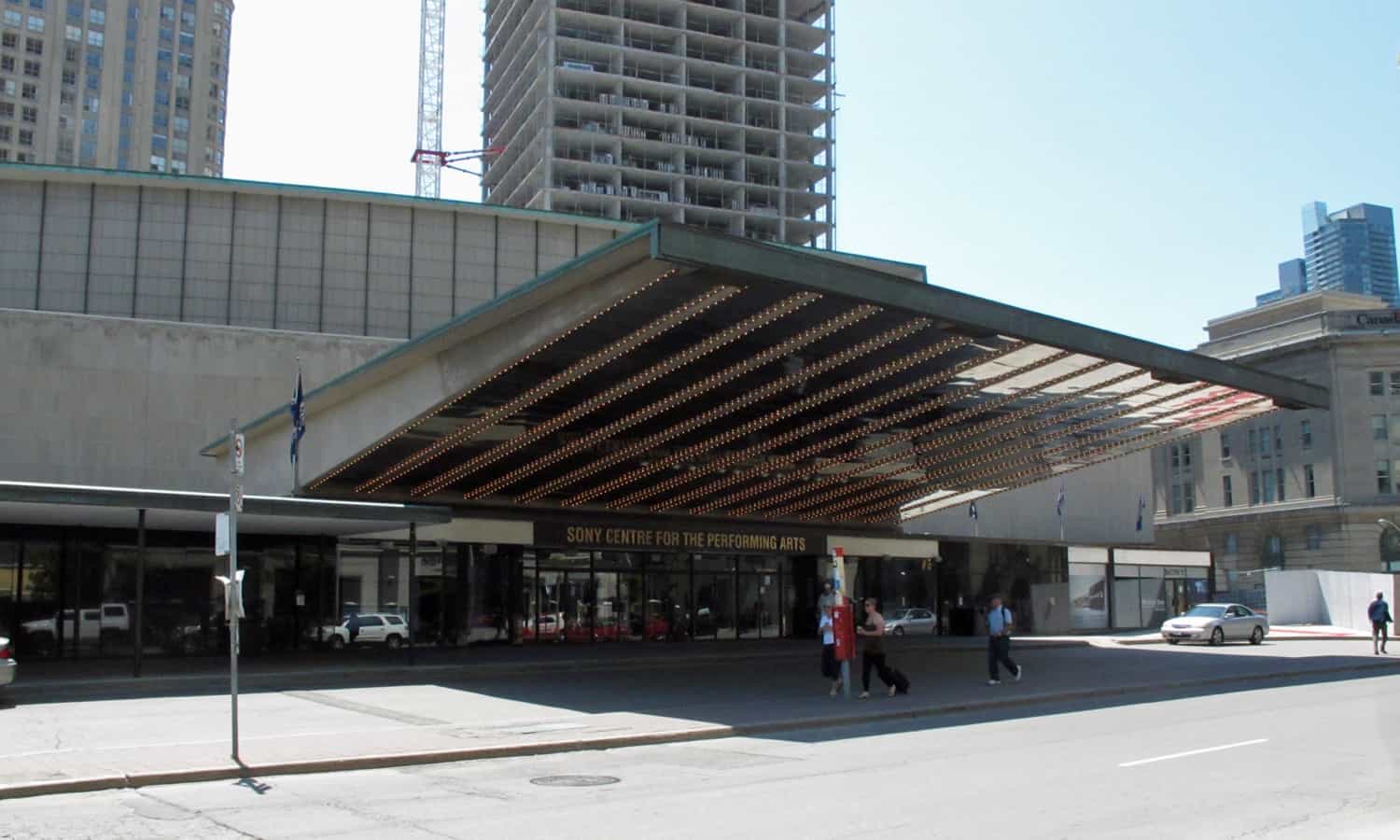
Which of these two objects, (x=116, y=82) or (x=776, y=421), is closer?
(x=776, y=421)

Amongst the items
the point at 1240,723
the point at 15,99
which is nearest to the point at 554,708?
the point at 1240,723

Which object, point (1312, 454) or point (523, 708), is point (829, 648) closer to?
point (523, 708)

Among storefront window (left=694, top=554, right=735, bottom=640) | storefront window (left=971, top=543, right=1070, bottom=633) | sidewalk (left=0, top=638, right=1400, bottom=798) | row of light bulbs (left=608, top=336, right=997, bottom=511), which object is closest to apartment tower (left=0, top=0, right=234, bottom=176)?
storefront window (left=971, top=543, right=1070, bottom=633)

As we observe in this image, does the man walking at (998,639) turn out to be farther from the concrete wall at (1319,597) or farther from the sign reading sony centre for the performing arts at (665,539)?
the concrete wall at (1319,597)

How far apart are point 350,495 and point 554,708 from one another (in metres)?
13.2

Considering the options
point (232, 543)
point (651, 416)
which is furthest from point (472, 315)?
point (232, 543)

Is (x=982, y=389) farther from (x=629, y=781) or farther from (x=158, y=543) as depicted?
(x=158, y=543)

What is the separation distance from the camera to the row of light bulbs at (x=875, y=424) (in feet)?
79.4

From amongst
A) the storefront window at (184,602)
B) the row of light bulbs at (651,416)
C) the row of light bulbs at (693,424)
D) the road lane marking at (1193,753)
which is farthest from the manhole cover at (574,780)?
the storefront window at (184,602)

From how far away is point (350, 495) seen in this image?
30250mm

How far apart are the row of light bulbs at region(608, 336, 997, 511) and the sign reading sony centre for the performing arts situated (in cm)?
90

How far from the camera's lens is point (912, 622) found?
42500mm

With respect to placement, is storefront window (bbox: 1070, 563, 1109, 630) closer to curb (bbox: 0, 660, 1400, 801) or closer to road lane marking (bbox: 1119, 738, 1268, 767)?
curb (bbox: 0, 660, 1400, 801)

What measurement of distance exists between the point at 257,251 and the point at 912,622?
1043 inches
